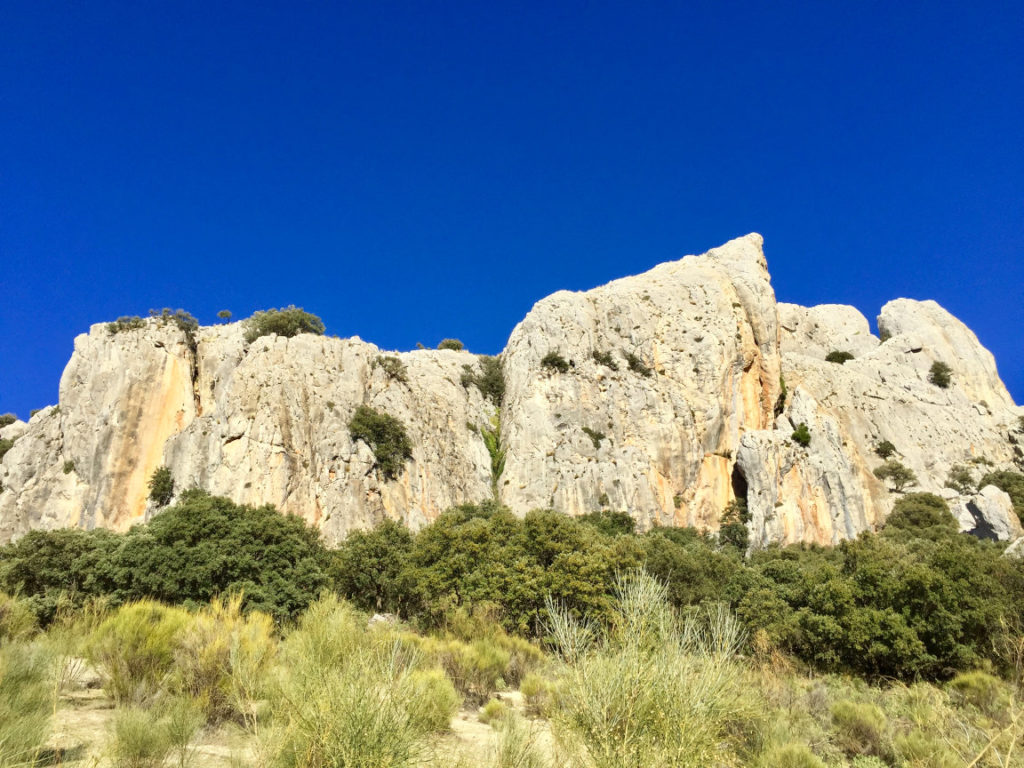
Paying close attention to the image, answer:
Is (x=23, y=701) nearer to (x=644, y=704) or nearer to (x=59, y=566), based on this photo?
(x=644, y=704)

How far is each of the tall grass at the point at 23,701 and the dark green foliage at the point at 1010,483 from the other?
210 feet

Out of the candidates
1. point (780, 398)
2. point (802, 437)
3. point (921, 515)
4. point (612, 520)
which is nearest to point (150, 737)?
point (612, 520)

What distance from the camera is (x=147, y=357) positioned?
137 feet

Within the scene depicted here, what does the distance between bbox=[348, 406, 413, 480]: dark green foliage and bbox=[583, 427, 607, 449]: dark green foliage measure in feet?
50.8

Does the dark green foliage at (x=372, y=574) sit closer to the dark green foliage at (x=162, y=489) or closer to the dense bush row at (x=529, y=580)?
the dense bush row at (x=529, y=580)

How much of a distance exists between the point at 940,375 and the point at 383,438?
65245 millimetres

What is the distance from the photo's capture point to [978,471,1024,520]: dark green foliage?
49.0 meters

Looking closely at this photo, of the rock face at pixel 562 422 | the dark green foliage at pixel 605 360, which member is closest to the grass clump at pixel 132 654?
the rock face at pixel 562 422

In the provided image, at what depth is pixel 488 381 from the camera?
5706cm

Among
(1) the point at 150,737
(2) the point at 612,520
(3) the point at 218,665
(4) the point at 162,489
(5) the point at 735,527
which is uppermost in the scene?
(4) the point at 162,489

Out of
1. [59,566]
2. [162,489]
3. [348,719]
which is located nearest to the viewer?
[348,719]

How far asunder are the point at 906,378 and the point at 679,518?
39714 mm

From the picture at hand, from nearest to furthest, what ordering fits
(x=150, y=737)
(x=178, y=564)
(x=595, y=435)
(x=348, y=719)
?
(x=348, y=719) → (x=150, y=737) → (x=178, y=564) → (x=595, y=435)

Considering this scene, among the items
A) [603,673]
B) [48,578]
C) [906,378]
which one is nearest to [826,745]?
[603,673]
